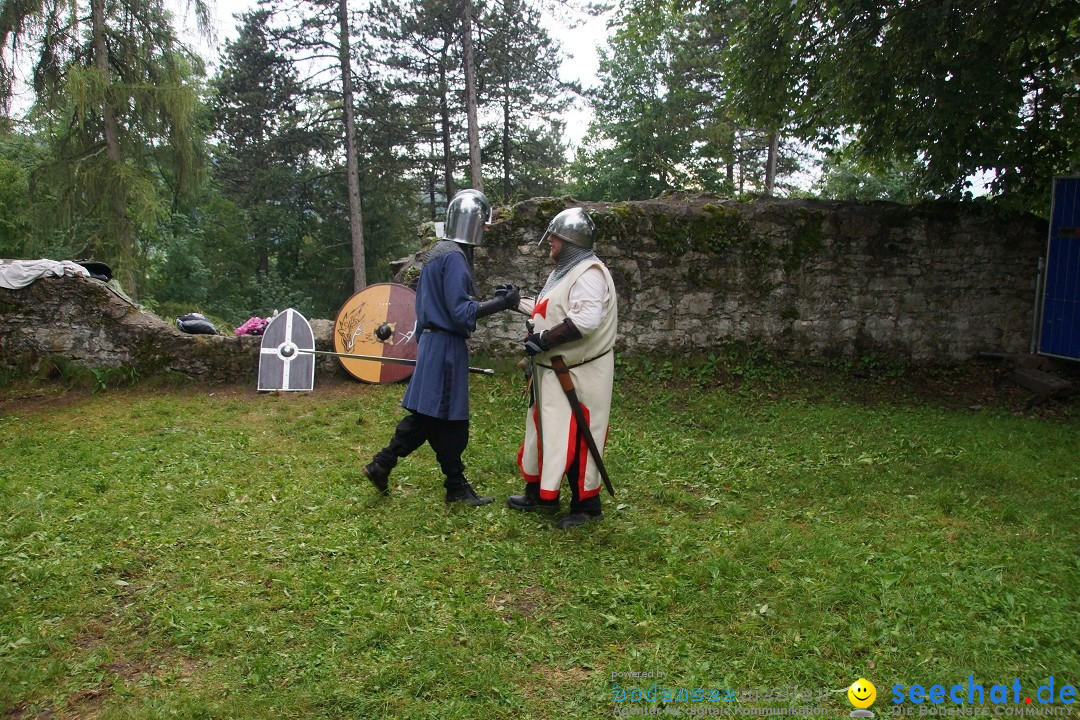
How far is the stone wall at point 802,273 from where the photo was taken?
7734 millimetres

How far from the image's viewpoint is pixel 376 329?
7164mm

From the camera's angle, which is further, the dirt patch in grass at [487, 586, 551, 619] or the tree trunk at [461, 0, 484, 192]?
the tree trunk at [461, 0, 484, 192]

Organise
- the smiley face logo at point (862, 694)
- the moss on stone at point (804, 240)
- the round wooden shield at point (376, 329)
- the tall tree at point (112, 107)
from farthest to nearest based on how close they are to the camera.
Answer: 1. the tall tree at point (112, 107)
2. the moss on stone at point (804, 240)
3. the round wooden shield at point (376, 329)
4. the smiley face logo at point (862, 694)

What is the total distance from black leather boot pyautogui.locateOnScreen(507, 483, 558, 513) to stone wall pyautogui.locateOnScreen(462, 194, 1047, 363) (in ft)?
11.6

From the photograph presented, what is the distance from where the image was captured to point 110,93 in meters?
11.9

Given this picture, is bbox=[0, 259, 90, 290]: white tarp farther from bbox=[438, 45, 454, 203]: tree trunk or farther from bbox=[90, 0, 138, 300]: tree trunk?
bbox=[438, 45, 454, 203]: tree trunk

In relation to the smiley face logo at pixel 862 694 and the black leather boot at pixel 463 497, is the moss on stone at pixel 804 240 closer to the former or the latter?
the black leather boot at pixel 463 497

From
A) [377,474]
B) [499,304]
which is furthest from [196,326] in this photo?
[499,304]

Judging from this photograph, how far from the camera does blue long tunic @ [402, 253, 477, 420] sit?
4.17m

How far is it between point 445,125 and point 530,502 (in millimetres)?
17359

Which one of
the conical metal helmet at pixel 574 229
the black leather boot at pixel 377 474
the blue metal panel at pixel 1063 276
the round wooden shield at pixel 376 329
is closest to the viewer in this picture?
the conical metal helmet at pixel 574 229

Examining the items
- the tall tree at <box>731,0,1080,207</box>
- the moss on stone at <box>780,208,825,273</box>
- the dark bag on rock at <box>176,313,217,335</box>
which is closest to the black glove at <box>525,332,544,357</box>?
the tall tree at <box>731,0,1080,207</box>

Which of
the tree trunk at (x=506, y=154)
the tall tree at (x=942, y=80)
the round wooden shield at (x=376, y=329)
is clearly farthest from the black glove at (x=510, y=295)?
the tree trunk at (x=506, y=154)

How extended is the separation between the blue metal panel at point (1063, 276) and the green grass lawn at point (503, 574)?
7.42 feet
